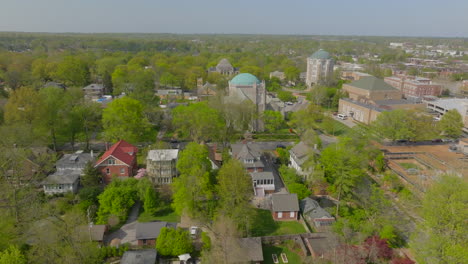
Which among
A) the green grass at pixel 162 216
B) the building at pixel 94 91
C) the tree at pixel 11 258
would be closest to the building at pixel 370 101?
the green grass at pixel 162 216

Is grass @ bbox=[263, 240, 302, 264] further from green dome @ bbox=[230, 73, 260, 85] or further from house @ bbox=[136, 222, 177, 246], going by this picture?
green dome @ bbox=[230, 73, 260, 85]

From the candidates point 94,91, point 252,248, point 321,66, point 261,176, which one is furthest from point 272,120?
point 321,66

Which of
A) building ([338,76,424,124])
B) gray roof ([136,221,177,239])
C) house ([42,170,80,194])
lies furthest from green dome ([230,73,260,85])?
gray roof ([136,221,177,239])

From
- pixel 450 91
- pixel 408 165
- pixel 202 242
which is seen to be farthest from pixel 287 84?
pixel 202 242

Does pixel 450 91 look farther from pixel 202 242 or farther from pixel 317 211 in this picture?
pixel 202 242

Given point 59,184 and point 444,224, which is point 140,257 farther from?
point 444,224

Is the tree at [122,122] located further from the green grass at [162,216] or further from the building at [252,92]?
the building at [252,92]
